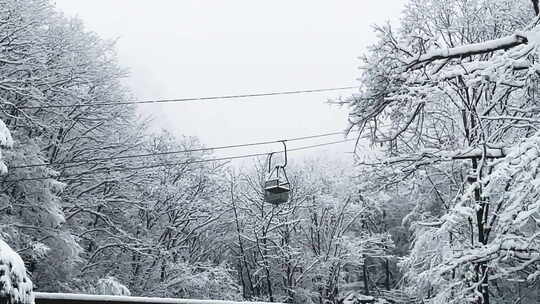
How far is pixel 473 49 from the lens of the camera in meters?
5.55

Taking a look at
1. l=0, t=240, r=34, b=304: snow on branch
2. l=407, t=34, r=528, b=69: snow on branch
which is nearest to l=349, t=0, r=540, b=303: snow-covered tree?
l=407, t=34, r=528, b=69: snow on branch

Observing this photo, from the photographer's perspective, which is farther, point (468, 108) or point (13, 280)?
point (468, 108)

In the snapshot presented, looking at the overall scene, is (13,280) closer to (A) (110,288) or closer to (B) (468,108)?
(B) (468,108)

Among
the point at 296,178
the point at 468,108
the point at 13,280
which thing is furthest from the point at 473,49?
the point at 296,178

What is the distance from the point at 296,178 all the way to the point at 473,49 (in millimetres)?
21502

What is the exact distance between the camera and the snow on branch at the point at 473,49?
17.5 feet

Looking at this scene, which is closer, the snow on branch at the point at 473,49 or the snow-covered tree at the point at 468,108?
the snow-covered tree at the point at 468,108

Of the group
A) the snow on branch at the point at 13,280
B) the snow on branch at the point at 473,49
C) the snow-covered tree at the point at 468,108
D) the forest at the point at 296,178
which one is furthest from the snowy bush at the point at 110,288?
the snow on branch at the point at 13,280

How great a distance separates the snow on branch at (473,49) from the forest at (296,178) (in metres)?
0.01

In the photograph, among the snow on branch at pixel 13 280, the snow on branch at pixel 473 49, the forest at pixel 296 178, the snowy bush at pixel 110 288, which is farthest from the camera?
the snowy bush at pixel 110 288

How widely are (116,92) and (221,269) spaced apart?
826 centimetres

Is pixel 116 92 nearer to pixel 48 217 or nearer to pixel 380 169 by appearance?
pixel 48 217

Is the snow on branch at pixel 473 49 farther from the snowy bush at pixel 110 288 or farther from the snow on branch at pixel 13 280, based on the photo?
the snowy bush at pixel 110 288

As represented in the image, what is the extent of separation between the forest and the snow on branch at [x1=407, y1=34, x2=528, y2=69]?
0.01 metres
